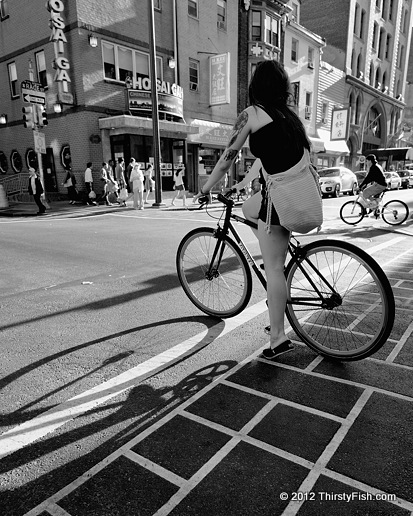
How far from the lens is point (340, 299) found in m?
2.79

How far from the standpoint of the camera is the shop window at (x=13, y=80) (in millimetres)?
20344

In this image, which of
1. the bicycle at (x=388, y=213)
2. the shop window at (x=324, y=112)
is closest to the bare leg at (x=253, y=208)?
the bicycle at (x=388, y=213)

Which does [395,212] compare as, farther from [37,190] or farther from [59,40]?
[59,40]

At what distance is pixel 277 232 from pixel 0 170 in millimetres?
24181

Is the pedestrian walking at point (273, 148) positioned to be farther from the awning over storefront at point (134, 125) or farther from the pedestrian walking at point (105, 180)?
the awning over storefront at point (134, 125)

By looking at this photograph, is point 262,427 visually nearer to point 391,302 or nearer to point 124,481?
point 124,481

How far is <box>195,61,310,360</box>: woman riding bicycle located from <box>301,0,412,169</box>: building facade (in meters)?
36.1

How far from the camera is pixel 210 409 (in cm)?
213

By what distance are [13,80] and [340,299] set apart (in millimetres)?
23206

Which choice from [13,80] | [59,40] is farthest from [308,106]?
[13,80]

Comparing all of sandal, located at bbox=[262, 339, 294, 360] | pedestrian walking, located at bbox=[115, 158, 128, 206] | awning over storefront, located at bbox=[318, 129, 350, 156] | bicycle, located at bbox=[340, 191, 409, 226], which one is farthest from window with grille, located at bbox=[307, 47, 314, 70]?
sandal, located at bbox=[262, 339, 294, 360]

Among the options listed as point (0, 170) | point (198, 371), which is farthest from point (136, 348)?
point (0, 170)

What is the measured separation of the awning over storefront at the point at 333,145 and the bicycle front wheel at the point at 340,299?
32.9 meters

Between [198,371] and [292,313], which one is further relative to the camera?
[292,313]
